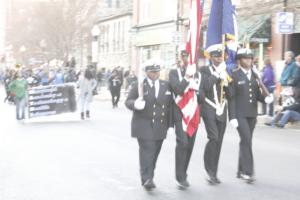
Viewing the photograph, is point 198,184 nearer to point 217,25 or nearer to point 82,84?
point 217,25

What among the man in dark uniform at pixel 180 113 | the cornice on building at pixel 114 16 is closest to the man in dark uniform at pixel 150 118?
the man in dark uniform at pixel 180 113

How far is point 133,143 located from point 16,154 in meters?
2.68

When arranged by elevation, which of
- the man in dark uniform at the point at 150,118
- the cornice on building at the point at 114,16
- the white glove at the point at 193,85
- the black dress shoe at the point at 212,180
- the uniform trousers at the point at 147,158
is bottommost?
the black dress shoe at the point at 212,180

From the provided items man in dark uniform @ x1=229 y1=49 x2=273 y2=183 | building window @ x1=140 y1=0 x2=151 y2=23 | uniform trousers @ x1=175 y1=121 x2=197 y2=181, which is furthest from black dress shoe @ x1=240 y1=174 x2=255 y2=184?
building window @ x1=140 y1=0 x2=151 y2=23

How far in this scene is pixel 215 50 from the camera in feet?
29.8

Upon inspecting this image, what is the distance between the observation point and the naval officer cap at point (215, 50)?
8949mm

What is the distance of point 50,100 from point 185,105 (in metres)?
12.6

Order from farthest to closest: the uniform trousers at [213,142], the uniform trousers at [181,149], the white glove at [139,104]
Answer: the uniform trousers at [213,142] < the uniform trousers at [181,149] < the white glove at [139,104]

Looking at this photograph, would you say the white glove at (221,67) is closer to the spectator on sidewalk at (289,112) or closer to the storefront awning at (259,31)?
the spectator on sidewalk at (289,112)

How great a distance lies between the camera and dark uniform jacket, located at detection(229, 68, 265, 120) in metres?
8.99

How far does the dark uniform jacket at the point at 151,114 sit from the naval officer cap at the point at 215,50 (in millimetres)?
863

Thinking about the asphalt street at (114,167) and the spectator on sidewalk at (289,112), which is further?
the spectator on sidewalk at (289,112)

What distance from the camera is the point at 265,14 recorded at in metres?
28.5

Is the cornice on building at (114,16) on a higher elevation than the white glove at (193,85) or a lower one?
higher
